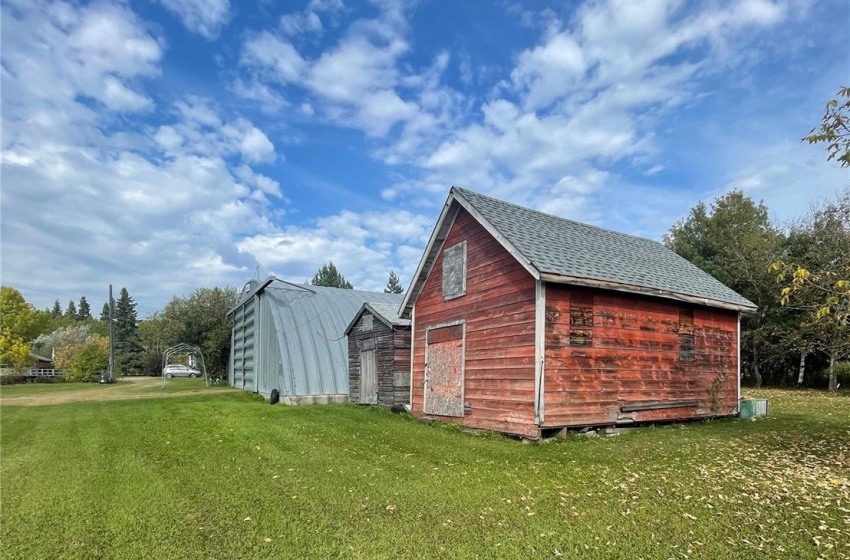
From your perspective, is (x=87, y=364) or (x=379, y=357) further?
(x=87, y=364)

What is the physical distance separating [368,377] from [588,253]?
373 inches

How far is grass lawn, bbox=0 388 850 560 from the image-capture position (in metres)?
4.90

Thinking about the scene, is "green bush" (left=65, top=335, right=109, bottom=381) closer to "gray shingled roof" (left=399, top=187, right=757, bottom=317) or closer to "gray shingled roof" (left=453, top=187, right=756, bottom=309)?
"gray shingled roof" (left=399, top=187, right=757, bottom=317)

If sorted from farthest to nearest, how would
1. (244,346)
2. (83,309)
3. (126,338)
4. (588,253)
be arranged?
(83,309), (126,338), (244,346), (588,253)

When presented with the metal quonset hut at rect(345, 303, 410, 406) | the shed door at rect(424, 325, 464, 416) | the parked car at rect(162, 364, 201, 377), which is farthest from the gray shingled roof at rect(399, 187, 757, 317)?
the parked car at rect(162, 364, 201, 377)

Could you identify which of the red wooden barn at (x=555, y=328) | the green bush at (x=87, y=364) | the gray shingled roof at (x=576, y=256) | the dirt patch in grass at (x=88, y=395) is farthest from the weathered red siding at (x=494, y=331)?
the green bush at (x=87, y=364)

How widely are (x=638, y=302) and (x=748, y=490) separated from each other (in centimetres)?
623

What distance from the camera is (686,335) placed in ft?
44.2

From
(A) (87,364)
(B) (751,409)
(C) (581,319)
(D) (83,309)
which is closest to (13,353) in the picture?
(A) (87,364)

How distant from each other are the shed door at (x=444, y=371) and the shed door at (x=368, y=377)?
4.18 meters

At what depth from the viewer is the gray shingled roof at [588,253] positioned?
1156 cm

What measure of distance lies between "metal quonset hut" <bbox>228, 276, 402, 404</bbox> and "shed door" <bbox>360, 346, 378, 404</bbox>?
5.38 feet

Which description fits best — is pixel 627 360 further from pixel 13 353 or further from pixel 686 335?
pixel 13 353

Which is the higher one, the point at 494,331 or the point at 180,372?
the point at 494,331
